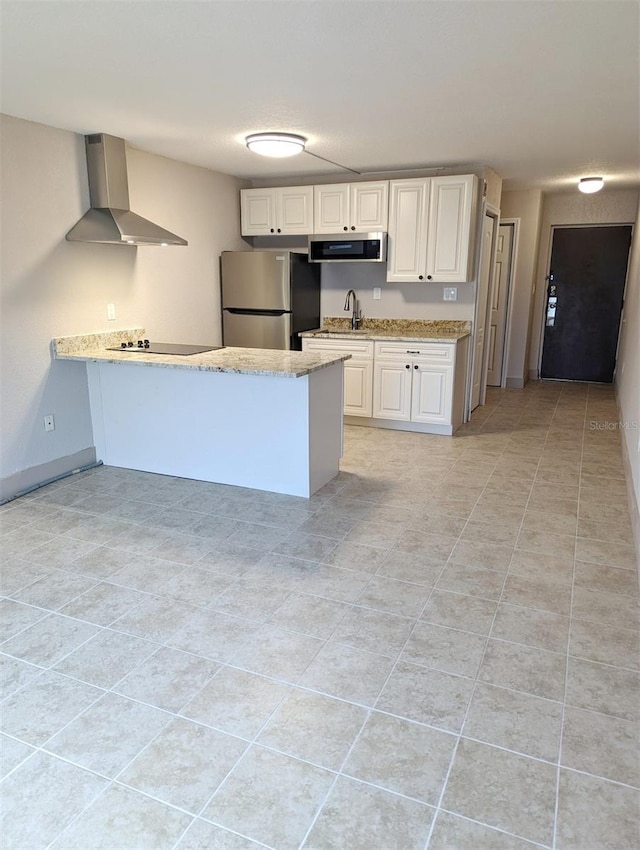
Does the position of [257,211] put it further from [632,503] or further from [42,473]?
[632,503]

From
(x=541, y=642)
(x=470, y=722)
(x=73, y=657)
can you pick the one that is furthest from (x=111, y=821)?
(x=541, y=642)

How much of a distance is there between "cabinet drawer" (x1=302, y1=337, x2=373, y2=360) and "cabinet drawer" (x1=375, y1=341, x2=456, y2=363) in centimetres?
10

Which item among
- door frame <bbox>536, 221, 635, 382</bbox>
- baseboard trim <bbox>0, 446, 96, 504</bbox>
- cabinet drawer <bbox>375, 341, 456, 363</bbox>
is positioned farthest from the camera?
door frame <bbox>536, 221, 635, 382</bbox>

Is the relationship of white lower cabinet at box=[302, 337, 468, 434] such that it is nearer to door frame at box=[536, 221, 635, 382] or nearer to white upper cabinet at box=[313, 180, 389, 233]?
white upper cabinet at box=[313, 180, 389, 233]

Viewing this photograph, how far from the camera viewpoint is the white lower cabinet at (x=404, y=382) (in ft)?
16.6

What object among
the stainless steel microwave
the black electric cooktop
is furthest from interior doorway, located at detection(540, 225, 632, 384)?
the black electric cooktop

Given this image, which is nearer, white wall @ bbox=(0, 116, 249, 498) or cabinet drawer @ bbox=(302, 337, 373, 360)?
white wall @ bbox=(0, 116, 249, 498)

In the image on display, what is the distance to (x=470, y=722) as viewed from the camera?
1858 mm

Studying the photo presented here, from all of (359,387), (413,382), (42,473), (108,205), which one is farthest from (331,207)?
(42,473)

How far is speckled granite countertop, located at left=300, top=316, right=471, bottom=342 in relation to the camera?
518cm

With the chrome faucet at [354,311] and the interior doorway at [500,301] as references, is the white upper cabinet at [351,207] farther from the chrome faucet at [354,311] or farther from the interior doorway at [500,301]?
the interior doorway at [500,301]

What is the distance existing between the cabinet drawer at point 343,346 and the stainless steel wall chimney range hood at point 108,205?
173cm

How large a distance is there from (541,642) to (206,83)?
3.03 m

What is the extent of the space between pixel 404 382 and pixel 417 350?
12.4 inches
